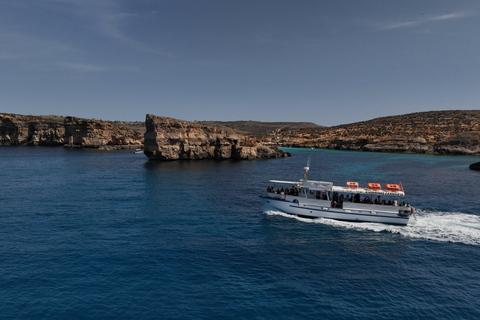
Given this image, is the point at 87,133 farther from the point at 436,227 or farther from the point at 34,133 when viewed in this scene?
the point at 436,227

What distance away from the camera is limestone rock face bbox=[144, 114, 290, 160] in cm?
9512

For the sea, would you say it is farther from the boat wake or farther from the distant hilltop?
the distant hilltop

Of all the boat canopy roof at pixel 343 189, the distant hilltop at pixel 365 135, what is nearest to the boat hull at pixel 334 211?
the boat canopy roof at pixel 343 189

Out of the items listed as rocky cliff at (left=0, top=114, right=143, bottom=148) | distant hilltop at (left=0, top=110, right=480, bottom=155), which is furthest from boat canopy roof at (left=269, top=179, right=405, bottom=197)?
rocky cliff at (left=0, top=114, right=143, bottom=148)

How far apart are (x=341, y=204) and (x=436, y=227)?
10485 mm

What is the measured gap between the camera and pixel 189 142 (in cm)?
10062

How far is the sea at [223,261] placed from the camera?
18484mm

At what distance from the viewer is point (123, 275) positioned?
21.9 metres

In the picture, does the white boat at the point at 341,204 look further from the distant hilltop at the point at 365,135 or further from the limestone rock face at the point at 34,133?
the limestone rock face at the point at 34,133

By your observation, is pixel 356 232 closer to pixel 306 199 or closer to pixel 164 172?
pixel 306 199

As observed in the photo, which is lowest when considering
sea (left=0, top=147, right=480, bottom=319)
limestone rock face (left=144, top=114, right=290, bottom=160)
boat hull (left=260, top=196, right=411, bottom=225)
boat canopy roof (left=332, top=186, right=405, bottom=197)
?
sea (left=0, top=147, right=480, bottom=319)

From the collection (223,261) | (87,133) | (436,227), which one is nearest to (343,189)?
(436,227)

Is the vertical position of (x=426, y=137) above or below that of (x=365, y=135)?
below

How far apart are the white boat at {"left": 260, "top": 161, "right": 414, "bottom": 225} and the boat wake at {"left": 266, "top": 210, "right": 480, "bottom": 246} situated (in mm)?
797
